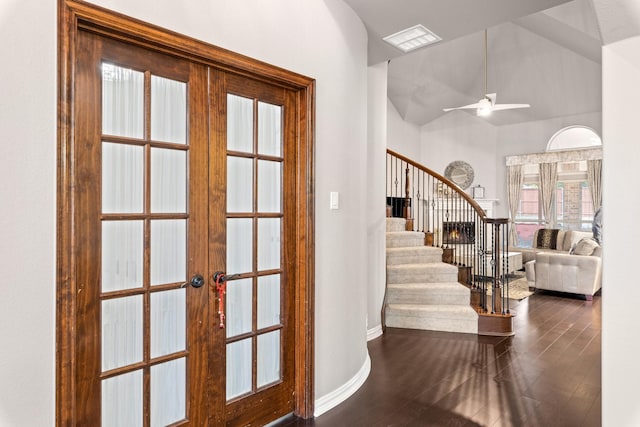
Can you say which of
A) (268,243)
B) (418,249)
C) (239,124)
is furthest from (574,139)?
(239,124)

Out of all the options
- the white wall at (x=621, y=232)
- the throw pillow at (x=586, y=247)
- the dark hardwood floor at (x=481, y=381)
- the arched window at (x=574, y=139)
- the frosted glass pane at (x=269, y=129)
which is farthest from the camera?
the arched window at (x=574, y=139)

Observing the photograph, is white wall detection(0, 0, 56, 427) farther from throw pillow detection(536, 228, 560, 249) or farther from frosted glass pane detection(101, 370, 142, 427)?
throw pillow detection(536, 228, 560, 249)

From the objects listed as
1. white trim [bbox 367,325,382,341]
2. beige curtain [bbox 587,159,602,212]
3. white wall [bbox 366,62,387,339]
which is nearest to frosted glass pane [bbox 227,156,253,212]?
white wall [bbox 366,62,387,339]

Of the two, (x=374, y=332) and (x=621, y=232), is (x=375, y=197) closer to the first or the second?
(x=374, y=332)

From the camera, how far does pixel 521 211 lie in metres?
9.82

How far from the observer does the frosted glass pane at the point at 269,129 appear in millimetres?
2451

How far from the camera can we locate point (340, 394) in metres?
2.82

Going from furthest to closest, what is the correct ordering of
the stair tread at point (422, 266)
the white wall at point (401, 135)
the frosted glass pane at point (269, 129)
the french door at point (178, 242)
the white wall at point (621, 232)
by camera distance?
1. the white wall at point (401, 135)
2. the stair tread at point (422, 266)
3. the frosted glass pane at point (269, 129)
4. the french door at point (178, 242)
5. the white wall at point (621, 232)

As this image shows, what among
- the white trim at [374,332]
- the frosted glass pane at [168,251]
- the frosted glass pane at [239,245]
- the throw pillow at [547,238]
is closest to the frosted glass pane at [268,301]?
the frosted glass pane at [239,245]

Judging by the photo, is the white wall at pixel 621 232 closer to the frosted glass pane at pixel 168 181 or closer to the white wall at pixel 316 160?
the white wall at pixel 316 160

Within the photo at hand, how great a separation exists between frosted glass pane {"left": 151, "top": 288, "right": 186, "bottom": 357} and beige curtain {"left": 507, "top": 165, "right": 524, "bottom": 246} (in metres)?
9.46

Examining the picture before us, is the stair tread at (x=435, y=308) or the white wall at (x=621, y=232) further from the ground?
the white wall at (x=621, y=232)

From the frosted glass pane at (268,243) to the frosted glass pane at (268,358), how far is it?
1.44 ft

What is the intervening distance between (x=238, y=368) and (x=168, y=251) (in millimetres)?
832
